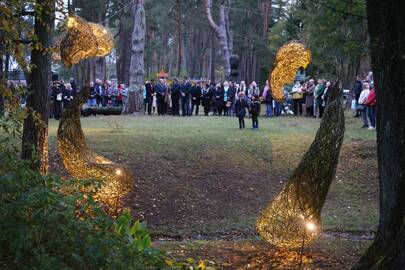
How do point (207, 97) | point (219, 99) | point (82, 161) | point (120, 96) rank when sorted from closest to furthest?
point (82, 161), point (219, 99), point (207, 97), point (120, 96)

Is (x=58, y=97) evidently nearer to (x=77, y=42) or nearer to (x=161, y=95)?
(x=161, y=95)

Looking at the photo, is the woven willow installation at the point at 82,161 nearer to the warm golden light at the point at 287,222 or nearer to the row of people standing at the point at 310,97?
the warm golden light at the point at 287,222

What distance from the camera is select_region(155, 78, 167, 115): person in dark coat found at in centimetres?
2512

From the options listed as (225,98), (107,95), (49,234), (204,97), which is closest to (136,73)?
(107,95)

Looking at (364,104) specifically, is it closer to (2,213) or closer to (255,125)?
(255,125)

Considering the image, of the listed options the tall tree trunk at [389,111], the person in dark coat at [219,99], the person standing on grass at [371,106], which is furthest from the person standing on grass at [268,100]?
the tall tree trunk at [389,111]

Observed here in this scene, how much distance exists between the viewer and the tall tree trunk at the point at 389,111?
5.26 meters

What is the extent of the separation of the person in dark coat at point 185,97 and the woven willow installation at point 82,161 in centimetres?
1575

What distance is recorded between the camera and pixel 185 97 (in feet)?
84.2

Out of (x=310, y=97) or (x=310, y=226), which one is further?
(x=310, y=97)

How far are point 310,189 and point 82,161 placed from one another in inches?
168

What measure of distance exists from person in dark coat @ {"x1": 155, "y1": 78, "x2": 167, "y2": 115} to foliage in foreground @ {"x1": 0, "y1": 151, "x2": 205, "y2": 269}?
21.5 metres

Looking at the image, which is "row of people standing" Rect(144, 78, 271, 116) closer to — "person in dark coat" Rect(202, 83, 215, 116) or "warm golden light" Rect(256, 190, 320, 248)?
"person in dark coat" Rect(202, 83, 215, 116)

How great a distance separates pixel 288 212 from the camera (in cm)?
726
